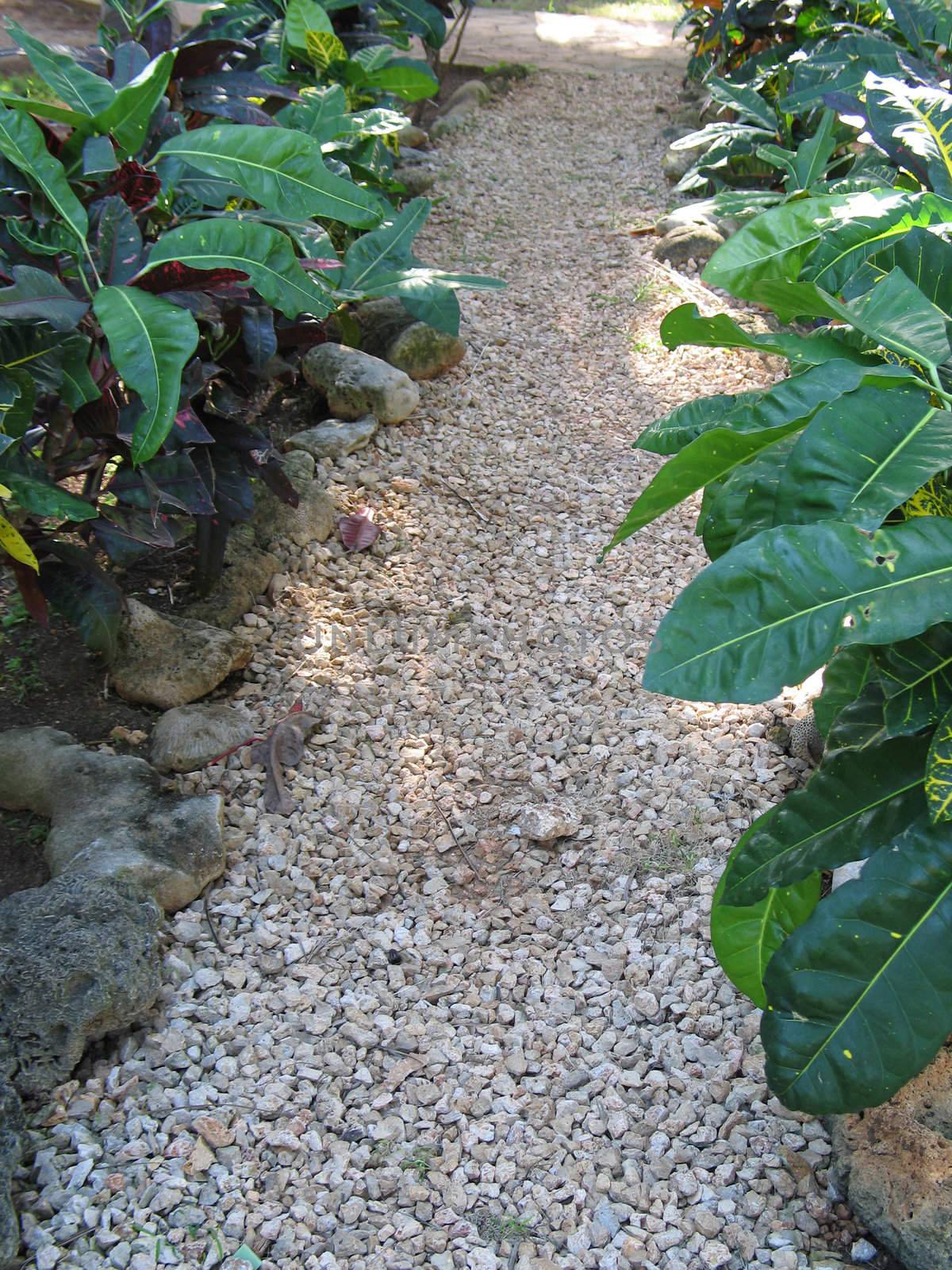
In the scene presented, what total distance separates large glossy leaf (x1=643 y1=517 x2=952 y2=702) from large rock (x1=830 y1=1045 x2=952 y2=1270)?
866 mm

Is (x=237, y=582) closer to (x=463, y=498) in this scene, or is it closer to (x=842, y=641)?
(x=463, y=498)

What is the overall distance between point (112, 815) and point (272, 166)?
1.59 m

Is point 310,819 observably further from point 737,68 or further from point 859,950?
point 737,68

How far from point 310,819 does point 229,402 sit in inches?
49.0

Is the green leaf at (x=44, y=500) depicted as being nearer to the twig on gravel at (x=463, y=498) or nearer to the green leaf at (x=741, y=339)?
the green leaf at (x=741, y=339)

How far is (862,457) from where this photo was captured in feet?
4.97

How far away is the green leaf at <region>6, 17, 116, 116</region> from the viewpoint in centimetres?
258

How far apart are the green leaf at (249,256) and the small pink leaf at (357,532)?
0.97 meters

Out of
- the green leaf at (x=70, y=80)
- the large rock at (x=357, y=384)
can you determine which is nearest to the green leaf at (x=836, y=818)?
the green leaf at (x=70, y=80)

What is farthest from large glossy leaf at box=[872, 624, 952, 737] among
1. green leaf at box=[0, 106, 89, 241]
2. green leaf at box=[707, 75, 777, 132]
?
green leaf at box=[707, 75, 777, 132]

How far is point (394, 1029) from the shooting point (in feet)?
6.99

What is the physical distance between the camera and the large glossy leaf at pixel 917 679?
156 centimetres

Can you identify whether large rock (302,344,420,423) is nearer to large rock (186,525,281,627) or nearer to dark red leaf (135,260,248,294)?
large rock (186,525,281,627)

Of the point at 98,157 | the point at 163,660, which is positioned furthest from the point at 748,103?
the point at 163,660
